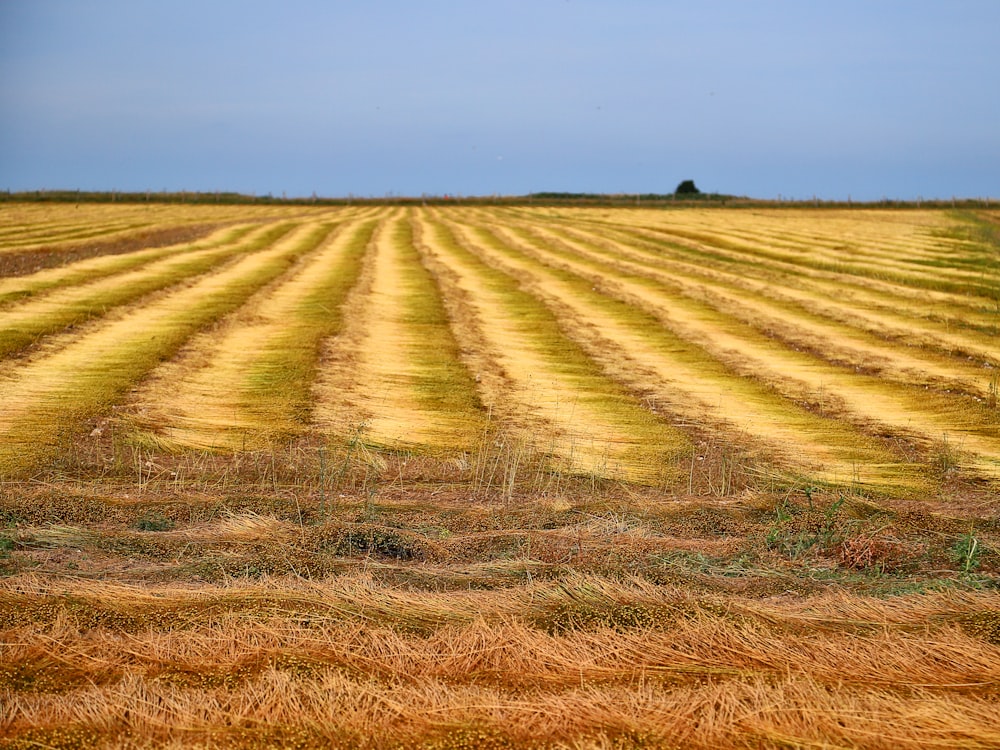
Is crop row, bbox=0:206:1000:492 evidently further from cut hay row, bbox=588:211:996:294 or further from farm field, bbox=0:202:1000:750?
cut hay row, bbox=588:211:996:294

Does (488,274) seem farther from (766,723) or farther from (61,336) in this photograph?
(766,723)

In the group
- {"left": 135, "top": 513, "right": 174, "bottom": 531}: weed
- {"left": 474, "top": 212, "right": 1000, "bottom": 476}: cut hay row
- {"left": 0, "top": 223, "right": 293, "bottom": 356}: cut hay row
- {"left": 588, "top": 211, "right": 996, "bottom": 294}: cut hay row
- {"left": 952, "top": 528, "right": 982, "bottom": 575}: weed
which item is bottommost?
{"left": 474, "top": 212, "right": 1000, "bottom": 476}: cut hay row

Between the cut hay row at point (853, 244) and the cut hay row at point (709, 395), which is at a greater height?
the cut hay row at point (853, 244)

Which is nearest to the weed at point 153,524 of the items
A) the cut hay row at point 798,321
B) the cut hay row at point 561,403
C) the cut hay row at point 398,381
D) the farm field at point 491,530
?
the farm field at point 491,530

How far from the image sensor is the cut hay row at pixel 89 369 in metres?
7.51

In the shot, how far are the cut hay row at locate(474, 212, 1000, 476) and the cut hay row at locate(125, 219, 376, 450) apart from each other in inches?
212

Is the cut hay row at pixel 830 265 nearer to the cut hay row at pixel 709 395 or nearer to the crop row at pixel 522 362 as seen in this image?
the crop row at pixel 522 362

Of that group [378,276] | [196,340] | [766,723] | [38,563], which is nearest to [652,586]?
[766,723]

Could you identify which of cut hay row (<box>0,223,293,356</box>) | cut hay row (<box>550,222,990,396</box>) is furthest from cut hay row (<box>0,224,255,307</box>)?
cut hay row (<box>550,222,990,396</box>)

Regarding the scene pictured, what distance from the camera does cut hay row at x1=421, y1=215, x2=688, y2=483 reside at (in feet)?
24.5

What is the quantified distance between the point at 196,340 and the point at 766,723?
35.2ft

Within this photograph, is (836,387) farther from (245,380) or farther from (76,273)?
(76,273)

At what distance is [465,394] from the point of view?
976cm

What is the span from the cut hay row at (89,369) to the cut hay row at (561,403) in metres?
3.76
